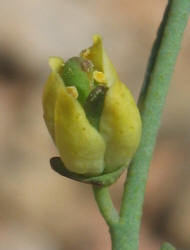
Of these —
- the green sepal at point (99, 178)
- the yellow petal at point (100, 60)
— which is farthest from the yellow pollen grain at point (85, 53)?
the green sepal at point (99, 178)

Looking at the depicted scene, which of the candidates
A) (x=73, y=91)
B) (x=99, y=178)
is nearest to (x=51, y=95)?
(x=73, y=91)

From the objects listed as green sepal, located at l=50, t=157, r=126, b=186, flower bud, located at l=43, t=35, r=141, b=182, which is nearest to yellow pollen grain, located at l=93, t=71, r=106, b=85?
flower bud, located at l=43, t=35, r=141, b=182

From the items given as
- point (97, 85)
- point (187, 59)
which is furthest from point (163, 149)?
point (97, 85)

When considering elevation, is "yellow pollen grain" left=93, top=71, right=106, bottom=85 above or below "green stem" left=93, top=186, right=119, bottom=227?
above

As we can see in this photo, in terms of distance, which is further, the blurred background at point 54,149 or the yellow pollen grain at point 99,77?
the blurred background at point 54,149

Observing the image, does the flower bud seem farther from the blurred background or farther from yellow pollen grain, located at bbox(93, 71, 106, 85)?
the blurred background

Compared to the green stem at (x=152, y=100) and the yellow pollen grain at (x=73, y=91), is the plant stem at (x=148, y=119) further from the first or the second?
the yellow pollen grain at (x=73, y=91)
